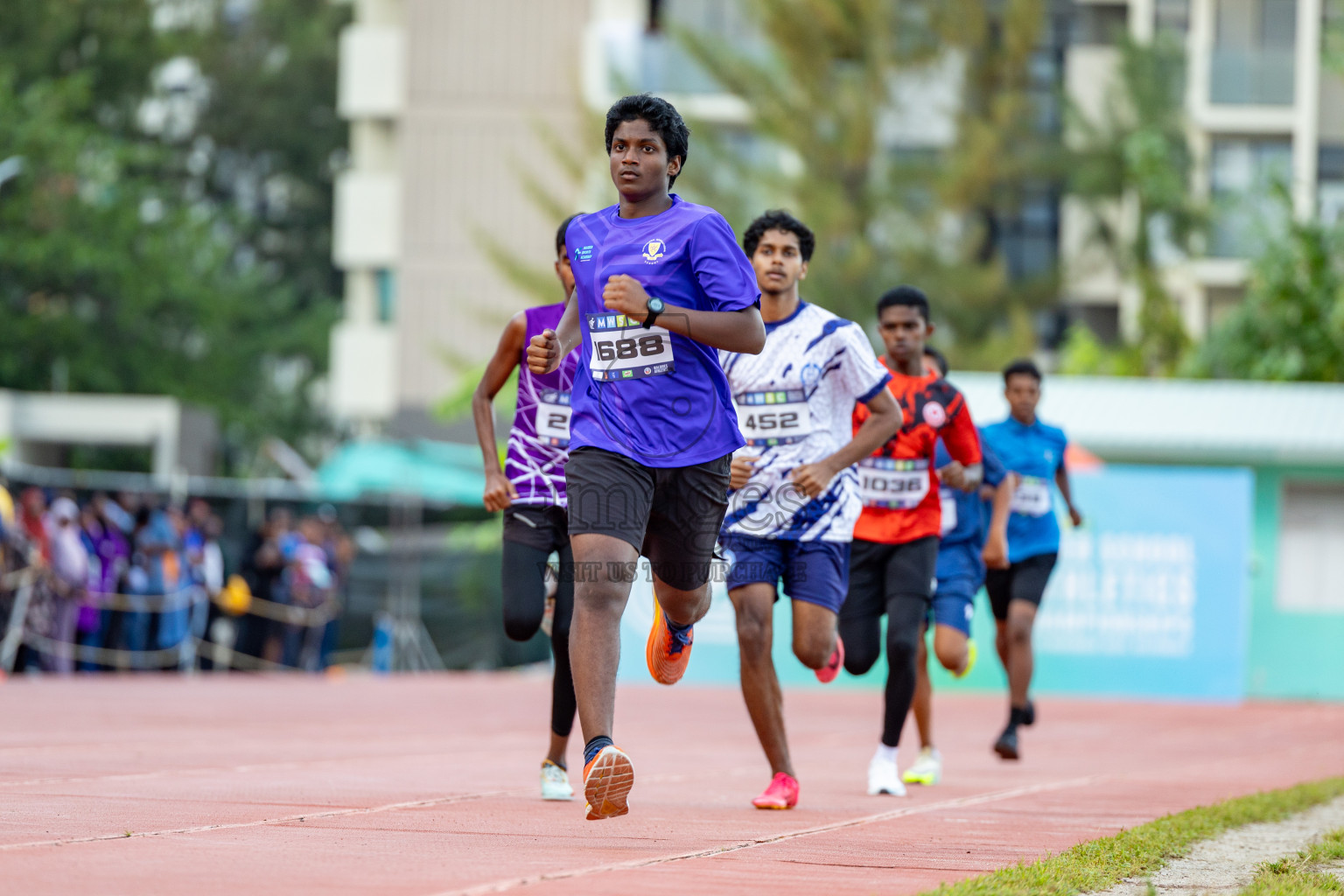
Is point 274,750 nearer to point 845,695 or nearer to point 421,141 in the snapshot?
point 845,695

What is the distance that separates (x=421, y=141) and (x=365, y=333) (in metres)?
4.51

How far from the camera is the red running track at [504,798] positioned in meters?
4.97

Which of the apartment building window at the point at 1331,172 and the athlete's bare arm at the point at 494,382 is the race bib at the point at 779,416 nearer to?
the athlete's bare arm at the point at 494,382

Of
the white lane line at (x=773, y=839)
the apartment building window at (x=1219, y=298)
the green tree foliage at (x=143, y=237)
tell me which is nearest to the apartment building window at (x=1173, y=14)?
the apartment building window at (x=1219, y=298)

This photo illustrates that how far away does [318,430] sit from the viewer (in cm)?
5997

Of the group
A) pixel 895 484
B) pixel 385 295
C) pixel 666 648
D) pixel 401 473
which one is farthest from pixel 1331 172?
pixel 666 648

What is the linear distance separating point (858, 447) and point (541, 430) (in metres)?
1.22

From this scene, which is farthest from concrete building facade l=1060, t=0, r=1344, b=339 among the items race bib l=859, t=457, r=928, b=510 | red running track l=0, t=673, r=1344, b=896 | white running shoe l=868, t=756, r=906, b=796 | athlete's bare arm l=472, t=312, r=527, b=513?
athlete's bare arm l=472, t=312, r=527, b=513

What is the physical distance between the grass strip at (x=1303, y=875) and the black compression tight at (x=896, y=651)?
2078mm

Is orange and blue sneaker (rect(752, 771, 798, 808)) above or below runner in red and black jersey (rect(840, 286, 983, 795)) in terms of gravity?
below

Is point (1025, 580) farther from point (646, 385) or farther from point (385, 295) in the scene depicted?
point (385, 295)

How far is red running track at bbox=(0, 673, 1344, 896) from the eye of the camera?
4973mm

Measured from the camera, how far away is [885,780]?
8.29m

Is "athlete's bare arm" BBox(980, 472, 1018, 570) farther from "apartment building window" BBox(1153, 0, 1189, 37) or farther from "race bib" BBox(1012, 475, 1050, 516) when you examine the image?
"apartment building window" BBox(1153, 0, 1189, 37)
